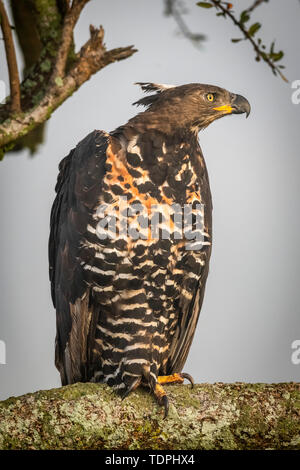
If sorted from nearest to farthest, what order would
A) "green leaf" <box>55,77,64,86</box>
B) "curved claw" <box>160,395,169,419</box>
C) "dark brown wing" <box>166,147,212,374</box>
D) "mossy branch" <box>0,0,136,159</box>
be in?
1. "curved claw" <box>160,395,169,419</box>
2. "mossy branch" <box>0,0,136,159</box>
3. "green leaf" <box>55,77,64,86</box>
4. "dark brown wing" <box>166,147,212,374</box>

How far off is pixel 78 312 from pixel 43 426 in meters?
1.14

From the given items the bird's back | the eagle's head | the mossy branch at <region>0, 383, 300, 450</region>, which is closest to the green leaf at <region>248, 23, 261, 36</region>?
the eagle's head

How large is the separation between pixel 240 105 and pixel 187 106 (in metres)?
0.46

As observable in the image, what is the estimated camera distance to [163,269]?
4.84m

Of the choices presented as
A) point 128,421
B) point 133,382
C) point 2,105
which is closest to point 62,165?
point 2,105

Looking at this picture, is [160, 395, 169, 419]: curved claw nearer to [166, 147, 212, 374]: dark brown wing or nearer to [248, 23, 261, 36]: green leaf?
[166, 147, 212, 374]: dark brown wing

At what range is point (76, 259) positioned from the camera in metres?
4.86

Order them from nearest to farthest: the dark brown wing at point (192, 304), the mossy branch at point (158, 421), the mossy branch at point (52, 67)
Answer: the mossy branch at point (158, 421), the mossy branch at point (52, 67), the dark brown wing at point (192, 304)

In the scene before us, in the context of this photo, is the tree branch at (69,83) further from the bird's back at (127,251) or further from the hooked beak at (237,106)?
the hooked beak at (237,106)

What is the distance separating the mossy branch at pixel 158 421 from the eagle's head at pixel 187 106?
6.84ft

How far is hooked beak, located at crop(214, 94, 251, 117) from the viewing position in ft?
17.8

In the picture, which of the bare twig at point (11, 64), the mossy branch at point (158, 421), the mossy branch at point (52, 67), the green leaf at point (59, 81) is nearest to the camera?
the mossy branch at point (158, 421)

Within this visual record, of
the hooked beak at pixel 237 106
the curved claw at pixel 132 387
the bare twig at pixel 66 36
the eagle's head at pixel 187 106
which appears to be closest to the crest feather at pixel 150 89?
the eagle's head at pixel 187 106

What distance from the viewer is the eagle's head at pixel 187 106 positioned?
5.17 m
